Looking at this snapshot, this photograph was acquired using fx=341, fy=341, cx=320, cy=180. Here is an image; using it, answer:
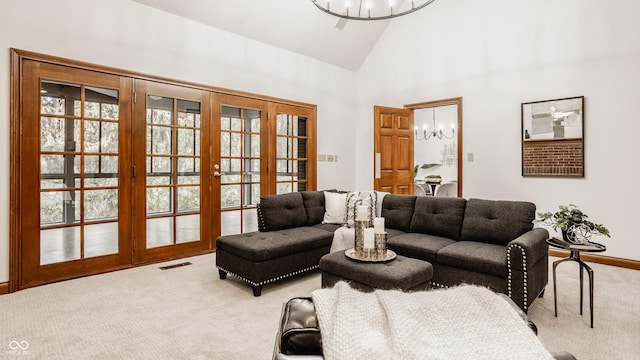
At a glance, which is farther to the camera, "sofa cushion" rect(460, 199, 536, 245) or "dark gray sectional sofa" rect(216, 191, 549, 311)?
"sofa cushion" rect(460, 199, 536, 245)

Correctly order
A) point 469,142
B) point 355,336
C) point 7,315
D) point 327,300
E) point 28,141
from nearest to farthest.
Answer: point 355,336 < point 327,300 < point 7,315 < point 28,141 < point 469,142

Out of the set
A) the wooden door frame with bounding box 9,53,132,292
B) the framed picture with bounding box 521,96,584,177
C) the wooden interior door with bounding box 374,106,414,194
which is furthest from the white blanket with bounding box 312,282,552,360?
the wooden interior door with bounding box 374,106,414,194

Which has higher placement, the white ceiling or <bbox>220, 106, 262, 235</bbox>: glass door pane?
the white ceiling

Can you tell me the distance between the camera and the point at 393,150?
18.0ft

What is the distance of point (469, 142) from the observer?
5.03m

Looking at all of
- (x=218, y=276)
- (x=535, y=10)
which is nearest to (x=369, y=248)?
(x=218, y=276)

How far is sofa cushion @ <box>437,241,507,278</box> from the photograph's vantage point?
2.56 m

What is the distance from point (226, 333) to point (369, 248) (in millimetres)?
1171

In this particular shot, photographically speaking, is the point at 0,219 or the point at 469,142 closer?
the point at 0,219

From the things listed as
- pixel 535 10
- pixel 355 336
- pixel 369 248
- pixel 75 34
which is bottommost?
pixel 369 248

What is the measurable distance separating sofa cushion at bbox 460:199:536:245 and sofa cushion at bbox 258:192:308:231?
69.3 inches

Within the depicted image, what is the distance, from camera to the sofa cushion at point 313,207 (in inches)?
161

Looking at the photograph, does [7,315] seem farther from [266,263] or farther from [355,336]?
[355,336]

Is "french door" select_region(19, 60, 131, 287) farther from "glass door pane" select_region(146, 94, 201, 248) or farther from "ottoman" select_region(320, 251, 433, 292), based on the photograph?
"ottoman" select_region(320, 251, 433, 292)
